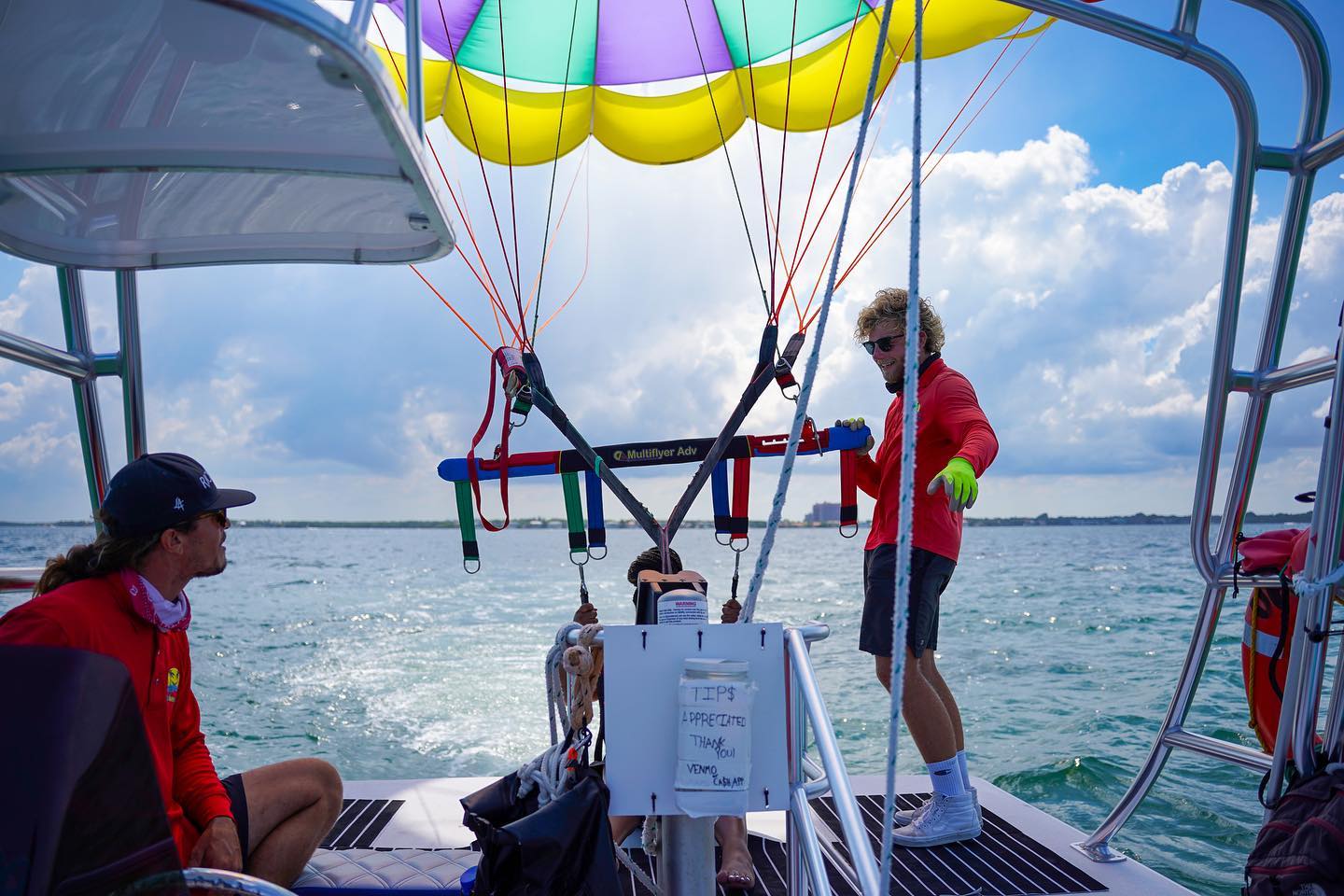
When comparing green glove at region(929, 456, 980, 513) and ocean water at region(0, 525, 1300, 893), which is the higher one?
green glove at region(929, 456, 980, 513)

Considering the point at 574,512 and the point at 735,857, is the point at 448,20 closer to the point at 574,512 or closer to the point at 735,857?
the point at 574,512

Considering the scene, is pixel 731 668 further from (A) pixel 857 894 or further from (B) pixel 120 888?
(A) pixel 857 894

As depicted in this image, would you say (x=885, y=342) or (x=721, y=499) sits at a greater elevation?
(x=885, y=342)

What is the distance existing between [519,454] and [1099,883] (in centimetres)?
198

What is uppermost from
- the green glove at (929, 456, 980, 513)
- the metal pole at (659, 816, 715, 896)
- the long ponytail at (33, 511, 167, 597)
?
the green glove at (929, 456, 980, 513)

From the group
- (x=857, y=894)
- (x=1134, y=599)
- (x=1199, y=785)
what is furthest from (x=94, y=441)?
(x=1134, y=599)

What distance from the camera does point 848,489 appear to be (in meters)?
2.83

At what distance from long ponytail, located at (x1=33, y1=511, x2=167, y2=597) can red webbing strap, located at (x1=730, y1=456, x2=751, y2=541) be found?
1.65 metres

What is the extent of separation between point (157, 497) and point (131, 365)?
0.59 m

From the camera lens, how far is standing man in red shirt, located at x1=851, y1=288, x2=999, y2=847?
244 centimetres

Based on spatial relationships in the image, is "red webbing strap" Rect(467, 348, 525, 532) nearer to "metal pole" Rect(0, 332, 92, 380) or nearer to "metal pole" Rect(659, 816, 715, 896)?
"metal pole" Rect(0, 332, 92, 380)

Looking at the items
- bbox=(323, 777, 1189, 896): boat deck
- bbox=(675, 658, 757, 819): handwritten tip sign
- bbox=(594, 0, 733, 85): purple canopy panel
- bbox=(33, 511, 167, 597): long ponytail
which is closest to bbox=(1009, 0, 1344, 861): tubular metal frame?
bbox=(323, 777, 1189, 896): boat deck

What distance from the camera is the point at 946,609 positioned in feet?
51.9

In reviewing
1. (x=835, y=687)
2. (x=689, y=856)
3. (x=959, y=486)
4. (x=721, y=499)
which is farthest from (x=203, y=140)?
(x=835, y=687)
